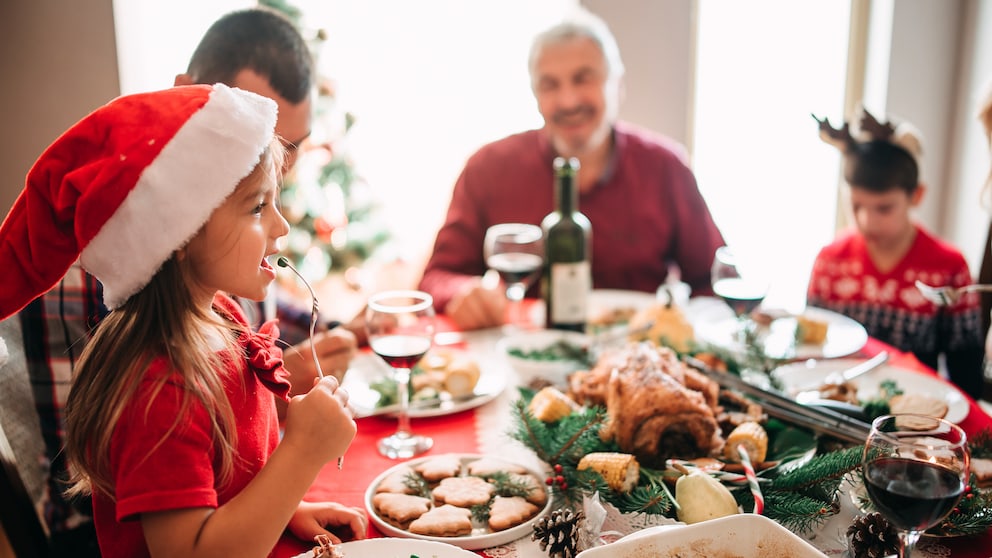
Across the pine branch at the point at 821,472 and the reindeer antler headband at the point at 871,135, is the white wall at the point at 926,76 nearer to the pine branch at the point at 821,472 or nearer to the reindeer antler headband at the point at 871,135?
the reindeer antler headband at the point at 871,135

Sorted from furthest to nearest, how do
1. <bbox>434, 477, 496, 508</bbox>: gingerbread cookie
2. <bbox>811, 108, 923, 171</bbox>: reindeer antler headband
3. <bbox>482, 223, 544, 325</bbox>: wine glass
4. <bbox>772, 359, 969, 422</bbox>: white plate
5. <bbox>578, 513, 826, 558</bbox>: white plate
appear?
<bbox>811, 108, 923, 171</bbox>: reindeer antler headband < <bbox>482, 223, 544, 325</bbox>: wine glass < <bbox>772, 359, 969, 422</bbox>: white plate < <bbox>434, 477, 496, 508</bbox>: gingerbread cookie < <bbox>578, 513, 826, 558</bbox>: white plate

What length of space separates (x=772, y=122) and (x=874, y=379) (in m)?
2.92

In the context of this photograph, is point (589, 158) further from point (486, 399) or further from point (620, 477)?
point (620, 477)

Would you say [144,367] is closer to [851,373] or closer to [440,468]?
[440,468]

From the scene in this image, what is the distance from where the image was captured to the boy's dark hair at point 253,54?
1351mm

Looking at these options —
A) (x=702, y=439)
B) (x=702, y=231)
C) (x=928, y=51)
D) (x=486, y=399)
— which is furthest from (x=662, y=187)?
(x=928, y=51)

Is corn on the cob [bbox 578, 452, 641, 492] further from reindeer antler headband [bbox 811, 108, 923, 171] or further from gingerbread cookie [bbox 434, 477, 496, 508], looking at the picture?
reindeer antler headband [bbox 811, 108, 923, 171]

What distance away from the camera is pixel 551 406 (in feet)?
3.91

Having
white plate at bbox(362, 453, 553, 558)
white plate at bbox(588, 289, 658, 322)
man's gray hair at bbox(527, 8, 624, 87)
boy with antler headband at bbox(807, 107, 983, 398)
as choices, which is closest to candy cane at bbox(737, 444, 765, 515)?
white plate at bbox(362, 453, 553, 558)

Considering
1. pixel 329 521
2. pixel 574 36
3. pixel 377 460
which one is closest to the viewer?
pixel 329 521

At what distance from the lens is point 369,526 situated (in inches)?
38.5

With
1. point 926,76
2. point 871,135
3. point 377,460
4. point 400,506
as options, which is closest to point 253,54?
point 377,460

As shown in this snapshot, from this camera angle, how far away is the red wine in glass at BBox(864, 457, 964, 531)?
75 centimetres

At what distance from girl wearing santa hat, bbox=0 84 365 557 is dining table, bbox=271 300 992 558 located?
159mm
